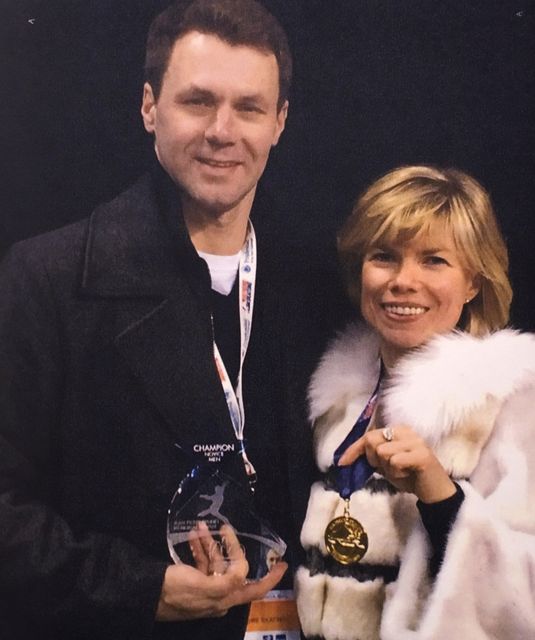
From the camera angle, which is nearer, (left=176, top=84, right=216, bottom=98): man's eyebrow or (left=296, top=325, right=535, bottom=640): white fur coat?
(left=296, top=325, right=535, bottom=640): white fur coat

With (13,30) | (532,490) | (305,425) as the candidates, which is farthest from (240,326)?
(13,30)

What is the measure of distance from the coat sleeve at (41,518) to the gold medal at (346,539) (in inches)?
10.1

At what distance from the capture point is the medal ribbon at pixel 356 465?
1289 mm

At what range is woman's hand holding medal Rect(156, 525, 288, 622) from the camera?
125 cm

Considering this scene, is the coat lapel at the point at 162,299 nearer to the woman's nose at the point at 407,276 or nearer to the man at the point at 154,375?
the man at the point at 154,375

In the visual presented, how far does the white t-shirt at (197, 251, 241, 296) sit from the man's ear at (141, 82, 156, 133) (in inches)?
8.6

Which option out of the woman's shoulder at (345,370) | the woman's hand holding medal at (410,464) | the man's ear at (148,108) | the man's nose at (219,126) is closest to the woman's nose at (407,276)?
the woman's shoulder at (345,370)

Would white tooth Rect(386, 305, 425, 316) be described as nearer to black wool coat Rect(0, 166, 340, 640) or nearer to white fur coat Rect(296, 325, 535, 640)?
white fur coat Rect(296, 325, 535, 640)

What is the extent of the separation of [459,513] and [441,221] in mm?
439

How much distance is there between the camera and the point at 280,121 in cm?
137

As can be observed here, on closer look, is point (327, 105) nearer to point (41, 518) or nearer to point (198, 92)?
point (198, 92)

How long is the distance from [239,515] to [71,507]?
0.26 metres

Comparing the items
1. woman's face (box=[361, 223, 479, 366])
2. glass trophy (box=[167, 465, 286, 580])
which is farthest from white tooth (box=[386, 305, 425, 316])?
glass trophy (box=[167, 465, 286, 580])

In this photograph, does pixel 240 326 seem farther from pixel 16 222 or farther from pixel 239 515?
pixel 16 222
